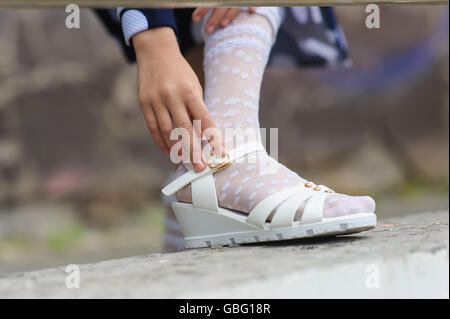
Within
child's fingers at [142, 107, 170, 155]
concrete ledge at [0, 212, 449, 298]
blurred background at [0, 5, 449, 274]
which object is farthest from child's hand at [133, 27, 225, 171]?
blurred background at [0, 5, 449, 274]

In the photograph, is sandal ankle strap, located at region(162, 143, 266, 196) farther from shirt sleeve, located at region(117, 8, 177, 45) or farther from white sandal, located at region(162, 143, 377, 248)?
shirt sleeve, located at region(117, 8, 177, 45)

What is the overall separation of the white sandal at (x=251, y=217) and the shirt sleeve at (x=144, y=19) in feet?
0.48

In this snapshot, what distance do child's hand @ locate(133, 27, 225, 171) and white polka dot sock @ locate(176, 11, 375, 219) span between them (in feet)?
0.12

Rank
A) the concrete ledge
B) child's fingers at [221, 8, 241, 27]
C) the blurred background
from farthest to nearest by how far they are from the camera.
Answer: the blurred background → child's fingers at [221, 8, 241, 27] → the concrete ledge

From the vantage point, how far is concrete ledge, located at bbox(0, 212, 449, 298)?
347 mm

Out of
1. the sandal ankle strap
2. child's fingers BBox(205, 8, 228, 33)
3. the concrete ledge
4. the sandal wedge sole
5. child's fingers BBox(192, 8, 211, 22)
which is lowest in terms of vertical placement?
the concrete ledge

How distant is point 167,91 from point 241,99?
0.09 metres

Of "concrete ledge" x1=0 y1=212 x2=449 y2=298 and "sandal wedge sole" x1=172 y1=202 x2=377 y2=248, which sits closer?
"concrete ledge" x1=0 y1=212 x2=449 y2=298

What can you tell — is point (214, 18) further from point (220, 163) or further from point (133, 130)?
point (133, 130)

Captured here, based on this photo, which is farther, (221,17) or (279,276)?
(221,17)

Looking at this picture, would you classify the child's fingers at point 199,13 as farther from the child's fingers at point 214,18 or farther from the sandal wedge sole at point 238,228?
the sandal wedge sole at point 238,228

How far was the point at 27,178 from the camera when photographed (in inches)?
72.1

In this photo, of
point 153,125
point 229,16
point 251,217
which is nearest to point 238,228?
Answer: point 251,217

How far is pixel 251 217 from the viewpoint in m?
0.54
